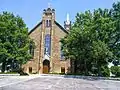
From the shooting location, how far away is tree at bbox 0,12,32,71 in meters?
47.5

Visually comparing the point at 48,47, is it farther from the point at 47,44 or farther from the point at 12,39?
the point at 12,39

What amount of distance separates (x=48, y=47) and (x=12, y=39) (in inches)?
446

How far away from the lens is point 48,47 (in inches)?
2286

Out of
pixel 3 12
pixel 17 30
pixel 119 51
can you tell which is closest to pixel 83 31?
pixel 119 51

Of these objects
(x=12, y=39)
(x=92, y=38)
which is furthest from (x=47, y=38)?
(x=92, y=38)

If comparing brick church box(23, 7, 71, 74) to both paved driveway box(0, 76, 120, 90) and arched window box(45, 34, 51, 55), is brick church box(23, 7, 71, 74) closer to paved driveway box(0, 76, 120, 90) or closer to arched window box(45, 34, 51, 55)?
arched window box(45, 34, 51, 55)

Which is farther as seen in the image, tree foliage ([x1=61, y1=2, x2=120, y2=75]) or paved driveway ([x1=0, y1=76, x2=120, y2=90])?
tree foliage ([x1=61, y1=2, x2=120, y2=75])

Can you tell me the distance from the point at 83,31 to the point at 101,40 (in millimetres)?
3419

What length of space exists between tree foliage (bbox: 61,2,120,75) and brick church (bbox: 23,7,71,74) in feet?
26.6

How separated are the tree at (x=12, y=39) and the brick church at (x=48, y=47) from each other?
7036 millimetres

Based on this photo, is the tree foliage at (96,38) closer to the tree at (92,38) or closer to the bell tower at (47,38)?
the tree at (92,38)

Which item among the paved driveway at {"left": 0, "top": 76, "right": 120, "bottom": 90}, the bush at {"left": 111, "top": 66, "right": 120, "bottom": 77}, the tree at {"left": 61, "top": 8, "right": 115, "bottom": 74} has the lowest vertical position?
the paved driveway at {"left": 0, "top": 76, "right": 120, "bottom": 90}

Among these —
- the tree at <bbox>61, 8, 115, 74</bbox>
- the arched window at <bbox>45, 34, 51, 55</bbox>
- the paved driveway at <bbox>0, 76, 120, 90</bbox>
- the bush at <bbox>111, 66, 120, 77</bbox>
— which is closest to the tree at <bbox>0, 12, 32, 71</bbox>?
the arched window at <bbox>45, 34, 51, 55</bbox>

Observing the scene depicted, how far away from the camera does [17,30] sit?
49438 millimetres
